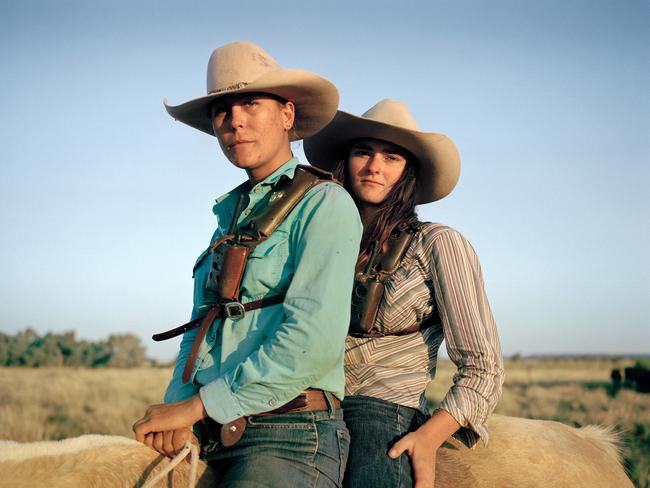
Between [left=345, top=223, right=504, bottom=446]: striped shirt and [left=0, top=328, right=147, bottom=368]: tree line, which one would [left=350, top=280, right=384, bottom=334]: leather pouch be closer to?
[left=345, top=223, right=504, bottom=446]: striped shirt

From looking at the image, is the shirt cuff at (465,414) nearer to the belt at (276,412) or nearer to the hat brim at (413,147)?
the belt at (276,412)

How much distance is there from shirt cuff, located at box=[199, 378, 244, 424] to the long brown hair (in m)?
1.29

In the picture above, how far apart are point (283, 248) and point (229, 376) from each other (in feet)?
1.93

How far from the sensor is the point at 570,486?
13.5 feet

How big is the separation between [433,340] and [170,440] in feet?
5.08

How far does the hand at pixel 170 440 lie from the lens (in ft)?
9.82

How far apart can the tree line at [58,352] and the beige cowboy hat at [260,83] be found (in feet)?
76.2

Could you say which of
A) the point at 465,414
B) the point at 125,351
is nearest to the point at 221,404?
the point at 465,414

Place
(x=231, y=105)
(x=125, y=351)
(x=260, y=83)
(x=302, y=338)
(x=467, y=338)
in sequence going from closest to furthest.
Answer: (x=302, y=338)
(x=260, y=83)
(x=231, y=105)
(x=467, y=338)
(x=125, y=351)

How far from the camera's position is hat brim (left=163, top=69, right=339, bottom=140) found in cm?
337

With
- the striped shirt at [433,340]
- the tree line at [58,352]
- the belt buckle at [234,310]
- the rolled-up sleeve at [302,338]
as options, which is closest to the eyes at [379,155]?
the striped shirt at [433,340]

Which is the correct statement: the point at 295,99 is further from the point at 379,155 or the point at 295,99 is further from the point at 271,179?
the point at 379,155

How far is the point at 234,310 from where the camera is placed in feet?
10.0

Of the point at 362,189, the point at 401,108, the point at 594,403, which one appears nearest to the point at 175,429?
the point at 362,189
